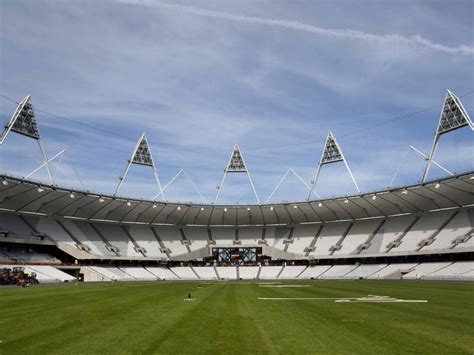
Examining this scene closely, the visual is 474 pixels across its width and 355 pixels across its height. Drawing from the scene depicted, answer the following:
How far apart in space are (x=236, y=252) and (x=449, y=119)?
1932 inches

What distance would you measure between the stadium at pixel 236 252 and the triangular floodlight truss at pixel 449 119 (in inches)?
8.2

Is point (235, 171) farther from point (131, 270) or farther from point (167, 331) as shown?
point (167, 331)

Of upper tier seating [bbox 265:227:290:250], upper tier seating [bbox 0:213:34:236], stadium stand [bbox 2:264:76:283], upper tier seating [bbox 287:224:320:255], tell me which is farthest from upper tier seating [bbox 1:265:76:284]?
upper tier seating [bbox 287:224:320:255]

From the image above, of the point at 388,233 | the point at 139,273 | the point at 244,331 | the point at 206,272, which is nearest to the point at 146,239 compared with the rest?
the point at 139,273

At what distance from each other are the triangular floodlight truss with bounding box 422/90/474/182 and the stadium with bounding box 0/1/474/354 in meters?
0.21

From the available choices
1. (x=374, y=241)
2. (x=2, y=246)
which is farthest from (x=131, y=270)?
(x=374, y=241)

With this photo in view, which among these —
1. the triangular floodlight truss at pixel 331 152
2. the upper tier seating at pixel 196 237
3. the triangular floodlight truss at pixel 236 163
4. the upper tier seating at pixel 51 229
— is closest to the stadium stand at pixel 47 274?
the upper tier seating at pixel 51 229

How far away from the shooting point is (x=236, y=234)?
92938 mm

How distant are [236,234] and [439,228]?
140ft

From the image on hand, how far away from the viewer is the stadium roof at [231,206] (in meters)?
64.7

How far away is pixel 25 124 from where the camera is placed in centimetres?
6531

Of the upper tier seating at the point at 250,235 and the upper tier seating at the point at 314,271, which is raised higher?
the upper tier seating at the point at 250,235

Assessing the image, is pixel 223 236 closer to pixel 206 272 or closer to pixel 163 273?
pixel 206 272

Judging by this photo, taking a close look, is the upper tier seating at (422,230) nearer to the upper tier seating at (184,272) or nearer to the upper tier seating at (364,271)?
the upper tier seating at (364,271)
